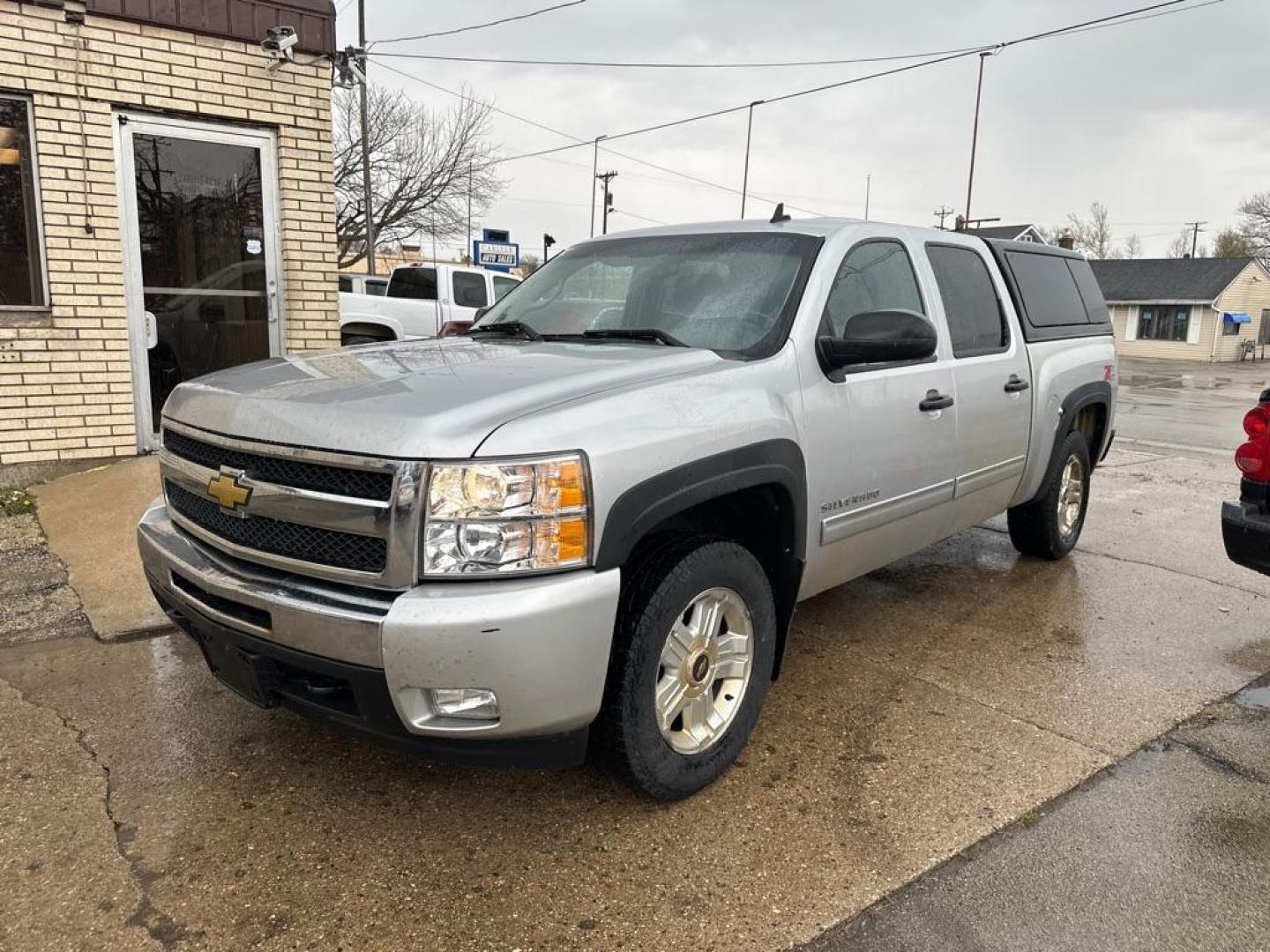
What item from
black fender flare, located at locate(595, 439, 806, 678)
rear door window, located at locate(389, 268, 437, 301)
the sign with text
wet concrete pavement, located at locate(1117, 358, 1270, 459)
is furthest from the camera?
the sign with text

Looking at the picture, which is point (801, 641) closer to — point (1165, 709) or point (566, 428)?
point (1165, 709)

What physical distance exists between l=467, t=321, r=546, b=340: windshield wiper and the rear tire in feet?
10.5

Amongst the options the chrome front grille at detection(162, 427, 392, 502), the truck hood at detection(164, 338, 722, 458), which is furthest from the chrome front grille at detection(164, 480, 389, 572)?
the truck hood at detection(164, 338, 722, 458)

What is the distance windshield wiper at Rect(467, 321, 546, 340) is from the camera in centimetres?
376

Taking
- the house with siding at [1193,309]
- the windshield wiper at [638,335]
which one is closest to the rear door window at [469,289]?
the windshield wiper at [638,335]

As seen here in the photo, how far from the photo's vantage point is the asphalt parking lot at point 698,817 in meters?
2.43

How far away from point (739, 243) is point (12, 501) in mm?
5248

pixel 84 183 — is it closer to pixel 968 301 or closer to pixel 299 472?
pixel 299 472

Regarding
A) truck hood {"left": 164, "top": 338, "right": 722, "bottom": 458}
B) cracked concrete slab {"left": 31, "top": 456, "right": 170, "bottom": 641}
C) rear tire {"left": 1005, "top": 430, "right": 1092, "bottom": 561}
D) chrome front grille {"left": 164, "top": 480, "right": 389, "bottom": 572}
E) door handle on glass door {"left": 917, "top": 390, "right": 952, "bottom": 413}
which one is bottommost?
cracked concrete slab {"left": 31, "top": 456, "right": 170, "bottom": 641}

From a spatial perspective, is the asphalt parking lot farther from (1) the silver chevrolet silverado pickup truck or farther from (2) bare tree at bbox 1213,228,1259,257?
(2) bare tree at bbox 1213,228,1259,257

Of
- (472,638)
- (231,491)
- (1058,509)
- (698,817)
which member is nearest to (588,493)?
(472,638)

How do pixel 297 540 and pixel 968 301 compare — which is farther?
pixel 968 301

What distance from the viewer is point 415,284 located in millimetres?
14461

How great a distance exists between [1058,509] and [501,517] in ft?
14.5
